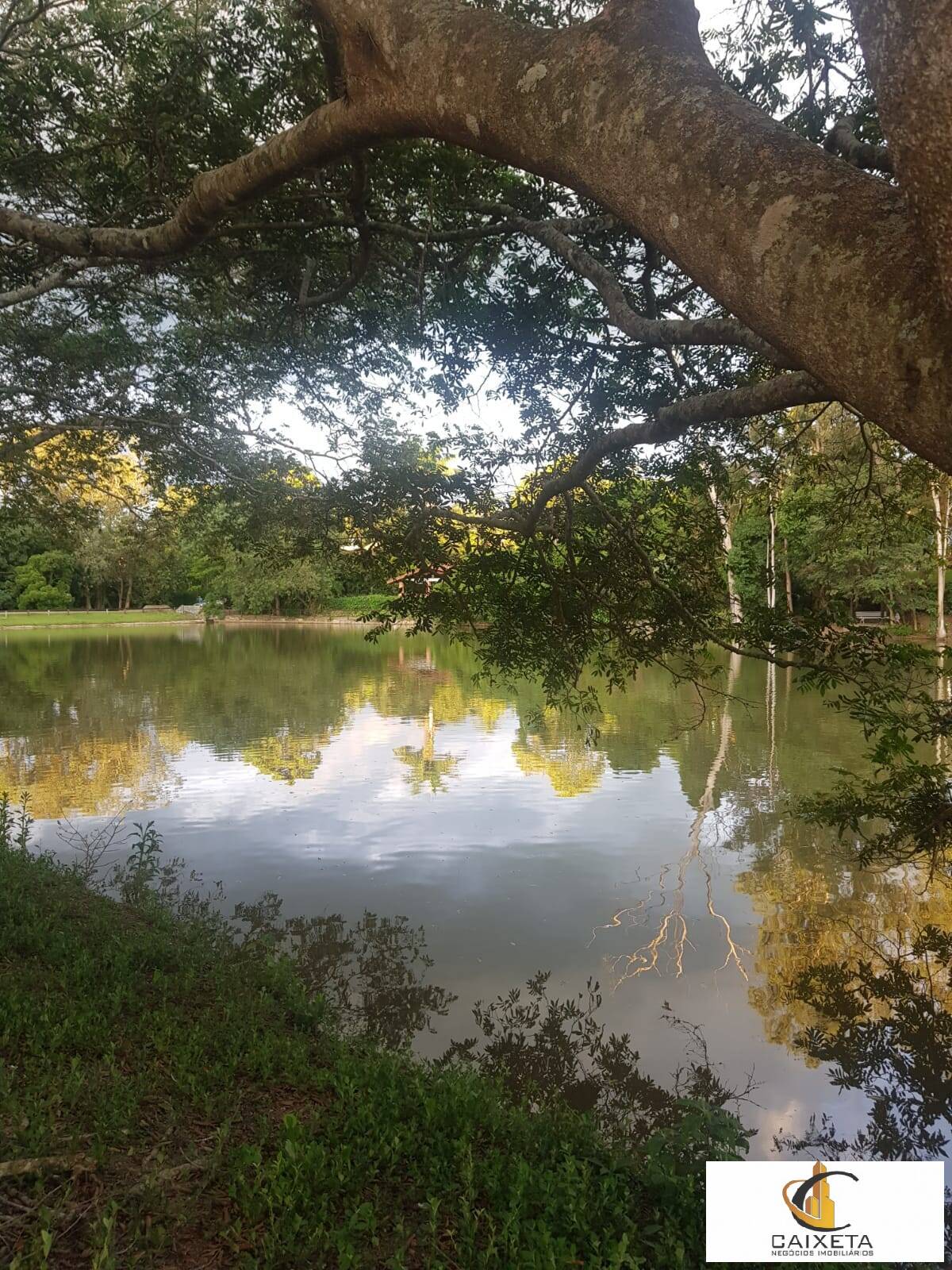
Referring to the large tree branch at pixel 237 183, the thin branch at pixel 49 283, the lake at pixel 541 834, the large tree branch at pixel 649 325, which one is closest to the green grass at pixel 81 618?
the lake at pixel 541 834

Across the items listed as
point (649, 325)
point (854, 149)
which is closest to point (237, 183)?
point (649, 325)

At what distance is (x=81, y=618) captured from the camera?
45.7 m

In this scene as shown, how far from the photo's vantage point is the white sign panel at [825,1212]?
2.52 m

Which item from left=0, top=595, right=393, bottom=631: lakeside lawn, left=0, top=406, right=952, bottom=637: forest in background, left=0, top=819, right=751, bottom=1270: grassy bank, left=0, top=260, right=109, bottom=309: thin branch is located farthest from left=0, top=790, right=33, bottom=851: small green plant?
left=0, top=595, right=393, bottom=631: lakeside lawn

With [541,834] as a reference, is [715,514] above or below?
above

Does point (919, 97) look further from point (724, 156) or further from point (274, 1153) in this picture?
point (274, 1153)

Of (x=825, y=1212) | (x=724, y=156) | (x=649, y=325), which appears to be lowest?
(x=825, y=1212)

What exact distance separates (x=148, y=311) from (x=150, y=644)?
1023 inches

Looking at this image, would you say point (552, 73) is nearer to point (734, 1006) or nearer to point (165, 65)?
point (165, 65)

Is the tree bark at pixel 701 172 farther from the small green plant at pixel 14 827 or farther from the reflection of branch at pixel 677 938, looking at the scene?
the small green plant at pixel 14 827

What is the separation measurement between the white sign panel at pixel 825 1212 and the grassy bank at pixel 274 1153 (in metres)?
0.12

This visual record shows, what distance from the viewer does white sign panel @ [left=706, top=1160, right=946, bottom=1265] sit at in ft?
8.25

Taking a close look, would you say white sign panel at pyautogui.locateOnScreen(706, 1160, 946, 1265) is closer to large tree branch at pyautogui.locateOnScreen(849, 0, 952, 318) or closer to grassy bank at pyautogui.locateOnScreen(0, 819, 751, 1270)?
grassy bank at pyautogui.locateOnScreen(0, 819, 751, 1270)

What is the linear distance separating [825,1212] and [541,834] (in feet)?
18.0
